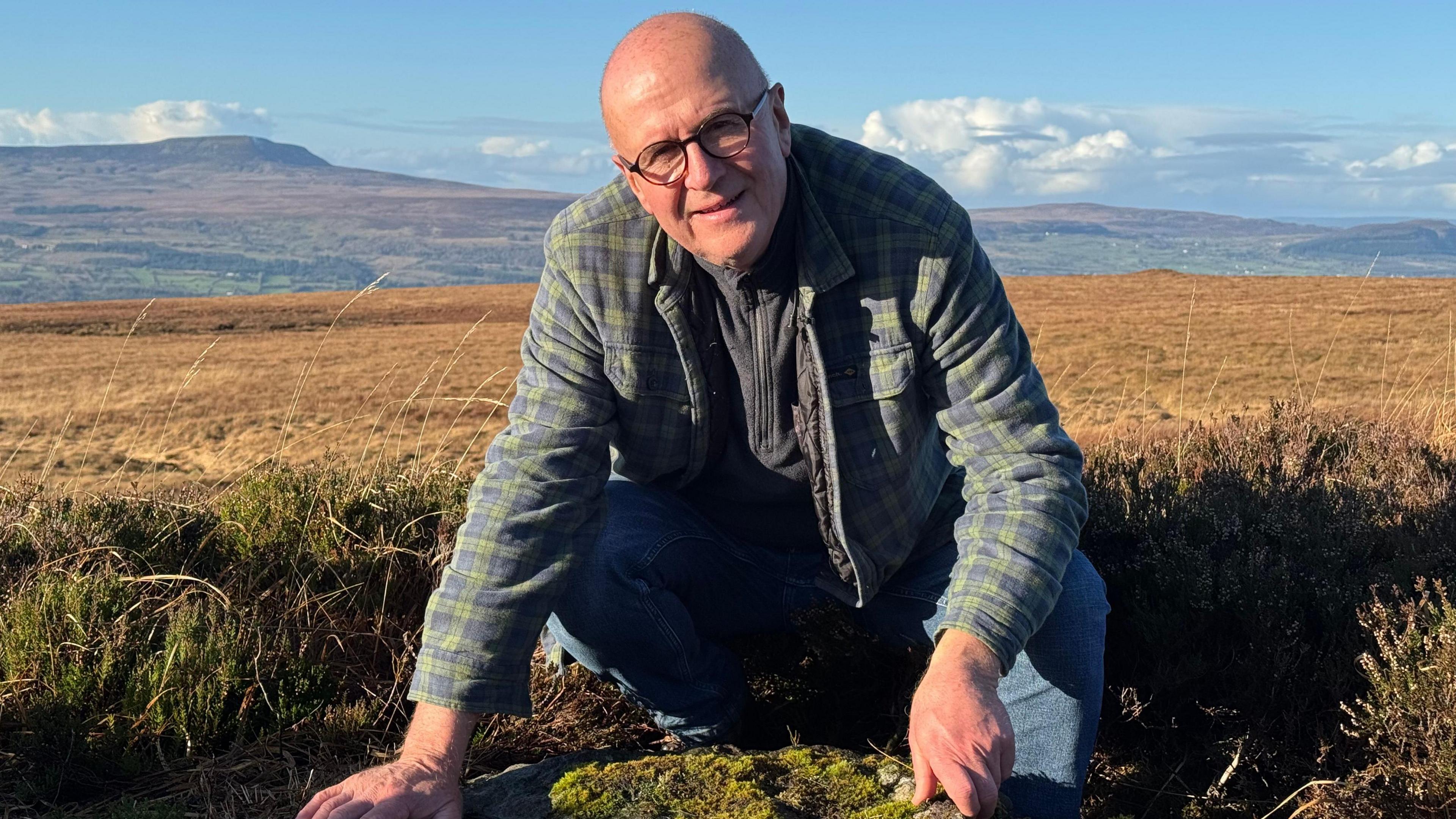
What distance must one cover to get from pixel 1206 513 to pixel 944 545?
1.33m

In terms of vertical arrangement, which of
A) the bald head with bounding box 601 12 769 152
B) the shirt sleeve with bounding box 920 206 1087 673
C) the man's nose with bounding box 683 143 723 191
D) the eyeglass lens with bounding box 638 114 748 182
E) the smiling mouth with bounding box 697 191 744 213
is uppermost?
the bald head with bounding box 601 12 769 152

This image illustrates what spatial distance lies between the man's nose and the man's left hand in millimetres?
1047

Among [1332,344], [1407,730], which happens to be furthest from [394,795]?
[1332,344]

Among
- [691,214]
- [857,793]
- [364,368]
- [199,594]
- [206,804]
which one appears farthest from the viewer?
[364,368]

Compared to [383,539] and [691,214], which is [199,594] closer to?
[383,539]

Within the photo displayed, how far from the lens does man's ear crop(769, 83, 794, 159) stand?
2.31 m

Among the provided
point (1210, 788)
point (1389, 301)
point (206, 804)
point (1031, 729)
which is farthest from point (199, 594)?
point (1389, 301)

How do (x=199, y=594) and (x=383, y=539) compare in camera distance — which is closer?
(x=199, y=594)

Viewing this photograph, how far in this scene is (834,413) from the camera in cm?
247

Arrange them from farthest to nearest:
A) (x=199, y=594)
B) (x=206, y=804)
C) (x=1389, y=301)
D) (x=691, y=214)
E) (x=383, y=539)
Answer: (x=1389, y=301), (x=383, y=539), (x=199, y=594), (x=206, y=804), (x=691, y=214)

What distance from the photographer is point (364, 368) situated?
21.1m

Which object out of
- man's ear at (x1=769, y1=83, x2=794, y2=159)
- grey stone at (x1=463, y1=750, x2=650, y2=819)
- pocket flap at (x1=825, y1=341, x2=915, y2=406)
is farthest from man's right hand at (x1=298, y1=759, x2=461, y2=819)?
man's ear at (x1=769, y1=83, x2=794, y2=159)

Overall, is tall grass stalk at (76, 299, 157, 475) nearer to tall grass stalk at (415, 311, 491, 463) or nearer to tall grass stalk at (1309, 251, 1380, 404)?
tall grass stalk at (415, 311, 491, 463)

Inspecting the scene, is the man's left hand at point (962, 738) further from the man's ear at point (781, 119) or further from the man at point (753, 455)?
the man's ear at point (781, 119)
